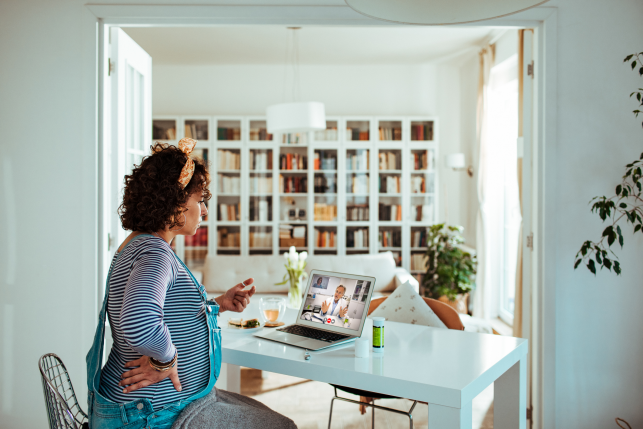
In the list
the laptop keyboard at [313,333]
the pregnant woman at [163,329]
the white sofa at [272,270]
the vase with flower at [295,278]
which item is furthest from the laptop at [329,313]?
the white sofa at [272,270]

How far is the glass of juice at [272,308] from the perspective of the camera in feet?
6.29

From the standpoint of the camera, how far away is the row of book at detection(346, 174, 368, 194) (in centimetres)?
583

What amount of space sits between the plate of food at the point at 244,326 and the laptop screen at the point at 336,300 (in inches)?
7.2

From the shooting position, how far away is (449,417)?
131cm

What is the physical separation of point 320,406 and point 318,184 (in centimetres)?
314

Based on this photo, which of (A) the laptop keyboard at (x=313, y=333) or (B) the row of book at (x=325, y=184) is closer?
(A) the laptop keyboard at (x=313, y=333)

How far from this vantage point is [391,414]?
2.99 meters

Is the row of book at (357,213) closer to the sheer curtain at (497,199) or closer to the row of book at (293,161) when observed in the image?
the row of book at (293,161)

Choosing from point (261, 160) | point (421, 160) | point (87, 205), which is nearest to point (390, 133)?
point (421, 160)

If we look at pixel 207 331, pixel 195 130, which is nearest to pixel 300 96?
pixel 195 130

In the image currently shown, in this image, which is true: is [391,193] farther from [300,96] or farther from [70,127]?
[70,127]

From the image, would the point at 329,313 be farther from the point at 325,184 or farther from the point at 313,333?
the point at 325,184

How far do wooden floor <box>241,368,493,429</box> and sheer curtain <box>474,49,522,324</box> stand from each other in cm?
183

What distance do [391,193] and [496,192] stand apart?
121 cm
